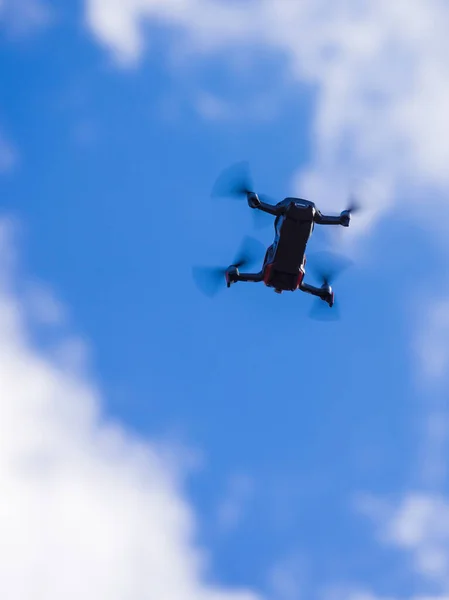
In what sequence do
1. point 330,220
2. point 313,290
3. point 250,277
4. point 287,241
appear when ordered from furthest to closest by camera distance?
point 313,290 → point 250,277 → point 330,220 → point 287,241

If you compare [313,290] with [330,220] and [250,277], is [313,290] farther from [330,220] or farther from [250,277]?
[330,220]

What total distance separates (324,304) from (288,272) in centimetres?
584

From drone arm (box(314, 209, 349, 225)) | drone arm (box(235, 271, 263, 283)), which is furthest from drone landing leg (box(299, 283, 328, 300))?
drone arm (box(314, 209, 349, 225))

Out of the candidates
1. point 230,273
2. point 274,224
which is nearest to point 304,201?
point 274,224

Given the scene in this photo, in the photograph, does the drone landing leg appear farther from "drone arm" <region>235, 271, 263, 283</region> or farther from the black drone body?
"drone arm" <region>235, 271, 263, 283</region>

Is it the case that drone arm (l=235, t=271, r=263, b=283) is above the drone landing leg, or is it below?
below

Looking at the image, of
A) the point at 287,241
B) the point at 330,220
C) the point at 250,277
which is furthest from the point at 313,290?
the point at 287,241

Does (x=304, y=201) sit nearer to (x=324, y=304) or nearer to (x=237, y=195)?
(x=237, y=195)

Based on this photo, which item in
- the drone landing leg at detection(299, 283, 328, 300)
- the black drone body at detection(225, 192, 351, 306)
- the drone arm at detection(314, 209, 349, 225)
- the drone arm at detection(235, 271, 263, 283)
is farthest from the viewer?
the drone landing leg at detection(299, 283, 328, 300)

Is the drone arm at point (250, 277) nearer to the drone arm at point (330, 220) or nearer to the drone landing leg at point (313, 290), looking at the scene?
the drone landing leg at point (313, 290)

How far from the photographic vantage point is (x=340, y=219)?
5216 cm

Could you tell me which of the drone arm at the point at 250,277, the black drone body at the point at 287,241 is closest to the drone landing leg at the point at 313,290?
the black drone body at the point at 287,241

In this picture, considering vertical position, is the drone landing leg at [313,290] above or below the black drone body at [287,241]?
above

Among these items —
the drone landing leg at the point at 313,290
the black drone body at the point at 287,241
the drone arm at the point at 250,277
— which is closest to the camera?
the black drone body at the point at 287,241
